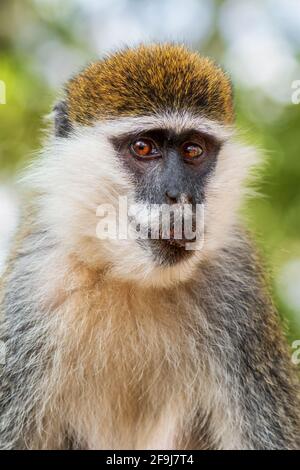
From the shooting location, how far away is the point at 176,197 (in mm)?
3678

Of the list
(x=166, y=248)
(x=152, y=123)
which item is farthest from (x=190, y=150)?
(x=166, y=248)

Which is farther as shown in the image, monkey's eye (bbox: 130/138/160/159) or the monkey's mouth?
monkey's eye (bbox: 130/138/160/159)

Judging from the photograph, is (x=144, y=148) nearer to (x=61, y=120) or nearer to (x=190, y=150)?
(x=190, y=150)

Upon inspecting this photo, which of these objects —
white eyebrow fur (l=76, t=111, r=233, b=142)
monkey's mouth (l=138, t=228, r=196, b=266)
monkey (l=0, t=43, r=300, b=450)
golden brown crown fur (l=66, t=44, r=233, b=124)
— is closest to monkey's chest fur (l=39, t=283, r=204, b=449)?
monkey (l=0, t=43, r=300, b=450)

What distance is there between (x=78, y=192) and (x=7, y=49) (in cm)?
356

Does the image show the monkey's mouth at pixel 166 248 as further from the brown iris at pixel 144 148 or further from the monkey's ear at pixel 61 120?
the monkey's ear at pixel 61 120

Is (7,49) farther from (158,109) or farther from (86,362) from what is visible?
(86,362)

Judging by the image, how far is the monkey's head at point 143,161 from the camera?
381 cm

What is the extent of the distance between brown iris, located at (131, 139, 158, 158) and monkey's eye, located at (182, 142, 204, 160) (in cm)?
17

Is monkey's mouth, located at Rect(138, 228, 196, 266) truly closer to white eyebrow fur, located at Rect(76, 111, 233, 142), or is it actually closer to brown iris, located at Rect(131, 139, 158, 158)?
brown iris, located at Rect(131, 139, 158, 158)

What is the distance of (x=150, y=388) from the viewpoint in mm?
4254

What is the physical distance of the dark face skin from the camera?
3.74 metres

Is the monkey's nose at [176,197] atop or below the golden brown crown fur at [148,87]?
below

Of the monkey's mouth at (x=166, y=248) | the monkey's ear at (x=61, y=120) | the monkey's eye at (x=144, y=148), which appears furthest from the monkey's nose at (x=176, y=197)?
the monkey's ear at (x=61, y=120)
